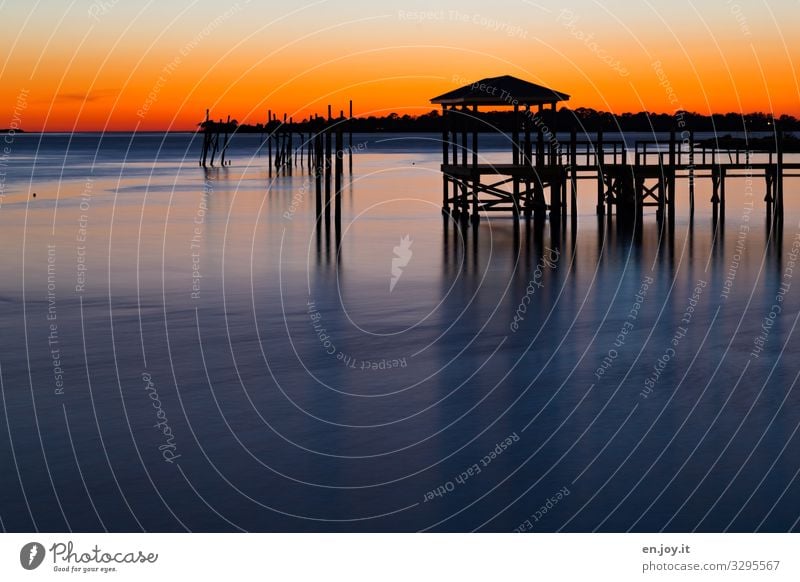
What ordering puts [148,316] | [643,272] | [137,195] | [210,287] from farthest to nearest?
[137,195]
[643,272]
[210,287]
[148,316]

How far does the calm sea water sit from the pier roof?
534 centimetres

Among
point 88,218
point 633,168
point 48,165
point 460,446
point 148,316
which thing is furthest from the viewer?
point 48,165

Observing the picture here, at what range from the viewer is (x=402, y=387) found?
1205 cm

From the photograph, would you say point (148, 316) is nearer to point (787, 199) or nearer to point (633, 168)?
point (633, 168)

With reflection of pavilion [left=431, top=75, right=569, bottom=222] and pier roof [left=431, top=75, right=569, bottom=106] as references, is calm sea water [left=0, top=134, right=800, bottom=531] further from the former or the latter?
pier roof [left=431, top=75, right=569, bottom=106]

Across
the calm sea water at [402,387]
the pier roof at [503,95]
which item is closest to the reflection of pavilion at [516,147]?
the pier roof at [503,95]

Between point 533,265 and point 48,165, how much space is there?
61473 mm

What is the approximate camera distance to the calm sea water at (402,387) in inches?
332

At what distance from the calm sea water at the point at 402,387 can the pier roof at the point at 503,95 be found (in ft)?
17.5

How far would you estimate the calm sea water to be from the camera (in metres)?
8.43

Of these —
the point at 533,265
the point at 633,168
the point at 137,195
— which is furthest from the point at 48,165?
the point at 533,265

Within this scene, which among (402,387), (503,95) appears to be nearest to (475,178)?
(503,95)

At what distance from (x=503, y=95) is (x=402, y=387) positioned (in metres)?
18.1

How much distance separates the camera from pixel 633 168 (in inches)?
1219
